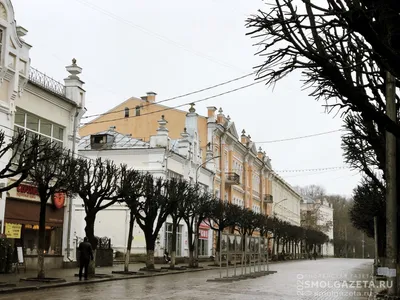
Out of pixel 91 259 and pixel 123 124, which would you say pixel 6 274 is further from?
pixel 123 124

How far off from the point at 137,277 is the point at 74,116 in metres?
10.9

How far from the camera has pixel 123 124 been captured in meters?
54.9

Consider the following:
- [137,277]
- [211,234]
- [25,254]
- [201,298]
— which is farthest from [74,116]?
[211,234]

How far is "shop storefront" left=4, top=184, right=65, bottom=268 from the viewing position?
26.1 metres

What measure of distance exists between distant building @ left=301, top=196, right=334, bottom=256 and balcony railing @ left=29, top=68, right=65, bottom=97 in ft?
283

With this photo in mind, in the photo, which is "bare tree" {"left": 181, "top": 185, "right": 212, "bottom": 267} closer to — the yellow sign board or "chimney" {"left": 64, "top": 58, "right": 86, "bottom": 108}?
"chimney" {"left": 64, "top": 58, "right": 86, "bottom": 108}

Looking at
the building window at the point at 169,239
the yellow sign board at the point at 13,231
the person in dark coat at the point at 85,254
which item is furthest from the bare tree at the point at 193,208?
the person in dark coat at the point at 85,254

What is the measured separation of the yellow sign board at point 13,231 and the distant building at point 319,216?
89593mm

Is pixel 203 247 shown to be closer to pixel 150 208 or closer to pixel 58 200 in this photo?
pixel 150 208

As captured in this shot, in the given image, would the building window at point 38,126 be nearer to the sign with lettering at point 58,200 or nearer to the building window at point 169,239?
the sign with lettering at point 58,200

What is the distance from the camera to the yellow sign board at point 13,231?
2573 cm

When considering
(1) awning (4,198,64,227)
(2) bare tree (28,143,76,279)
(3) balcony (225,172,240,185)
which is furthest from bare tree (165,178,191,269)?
(3) balcony (225,172,240,185)

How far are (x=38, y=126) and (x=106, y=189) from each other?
7095 mm

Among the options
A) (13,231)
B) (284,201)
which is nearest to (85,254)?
(13,231)
